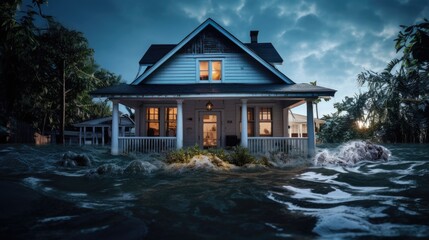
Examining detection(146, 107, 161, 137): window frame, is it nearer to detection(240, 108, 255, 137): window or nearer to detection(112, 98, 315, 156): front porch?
detection(112, 98, 315, 156): front porch

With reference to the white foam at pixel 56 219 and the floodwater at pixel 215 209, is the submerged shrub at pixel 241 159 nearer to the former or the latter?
the floodwater at pixel 215 209

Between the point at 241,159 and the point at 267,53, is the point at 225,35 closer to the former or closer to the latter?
the point at 267,53

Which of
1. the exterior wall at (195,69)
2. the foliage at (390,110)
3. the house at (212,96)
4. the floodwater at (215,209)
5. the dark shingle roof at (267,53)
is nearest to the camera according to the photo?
the floodwater at (215,209)

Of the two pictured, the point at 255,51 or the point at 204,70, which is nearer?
the point at 204,70

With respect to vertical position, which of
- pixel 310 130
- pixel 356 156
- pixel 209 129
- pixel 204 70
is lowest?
pixel 356 156

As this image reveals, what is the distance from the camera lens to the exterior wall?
12.9 m

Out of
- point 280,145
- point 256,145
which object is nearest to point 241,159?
point 256,145

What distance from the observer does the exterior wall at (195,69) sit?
1289 centimetres

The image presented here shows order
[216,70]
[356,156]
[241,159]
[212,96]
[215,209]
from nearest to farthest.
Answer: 1. [215,209]
2. [241,159]
3. [356,156]
4. [212,96]
5. [216,70]

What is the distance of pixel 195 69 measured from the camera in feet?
42.6

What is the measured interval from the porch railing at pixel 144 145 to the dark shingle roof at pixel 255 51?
17.8 feet

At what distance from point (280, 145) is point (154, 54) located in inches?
394

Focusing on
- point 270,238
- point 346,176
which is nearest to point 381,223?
point 270,238

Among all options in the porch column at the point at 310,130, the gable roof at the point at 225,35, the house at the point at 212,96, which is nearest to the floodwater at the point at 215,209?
the porch column at the point at 310,130
